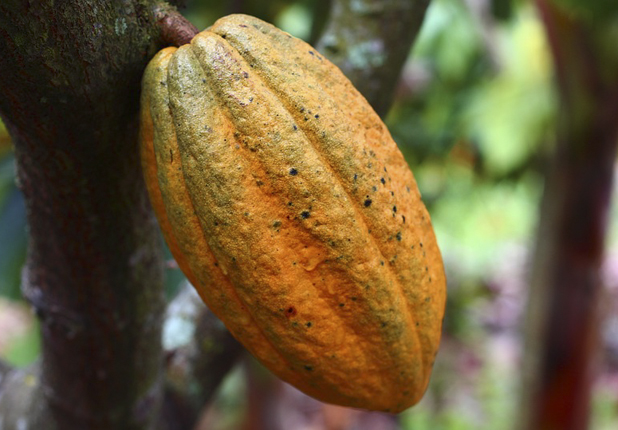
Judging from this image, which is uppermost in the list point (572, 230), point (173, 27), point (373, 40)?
point (173, 27)

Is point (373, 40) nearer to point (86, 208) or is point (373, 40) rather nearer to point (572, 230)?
point (86, 208)

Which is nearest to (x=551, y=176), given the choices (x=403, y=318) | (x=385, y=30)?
(x=385, y=30)

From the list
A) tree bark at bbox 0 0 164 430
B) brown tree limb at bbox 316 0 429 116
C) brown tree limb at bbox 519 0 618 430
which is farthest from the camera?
brown tree limb at bbox 519 0 618 430

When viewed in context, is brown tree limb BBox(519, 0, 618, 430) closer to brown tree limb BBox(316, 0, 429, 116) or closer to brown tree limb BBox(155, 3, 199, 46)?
brown tree limb BBox(316, 0, 429, 116)

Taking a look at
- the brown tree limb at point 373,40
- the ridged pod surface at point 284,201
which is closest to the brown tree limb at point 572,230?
the brown tree limb at point 373,40

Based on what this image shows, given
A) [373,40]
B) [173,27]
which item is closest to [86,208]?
[173,27]

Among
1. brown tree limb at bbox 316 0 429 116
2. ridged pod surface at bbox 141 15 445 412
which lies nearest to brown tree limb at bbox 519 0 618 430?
brown tree limb at bbox 316 0 429 116

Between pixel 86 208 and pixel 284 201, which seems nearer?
pixel 284 201
